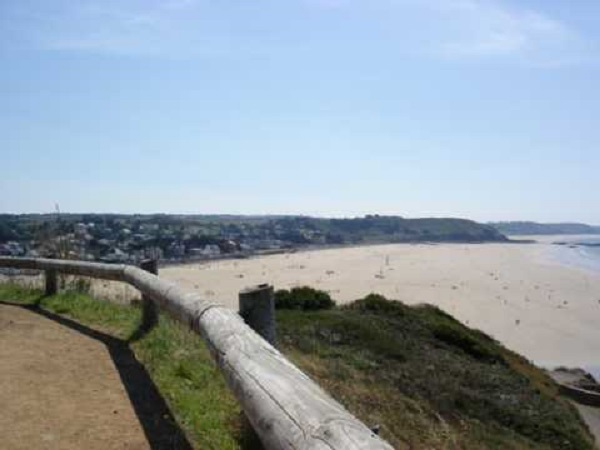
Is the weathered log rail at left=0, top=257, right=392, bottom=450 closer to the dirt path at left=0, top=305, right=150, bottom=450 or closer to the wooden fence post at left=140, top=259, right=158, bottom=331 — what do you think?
the dirt path at left=0, top=305, right=150, bottom=450

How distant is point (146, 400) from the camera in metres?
5.18

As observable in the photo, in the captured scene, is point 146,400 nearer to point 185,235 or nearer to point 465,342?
point 465,342

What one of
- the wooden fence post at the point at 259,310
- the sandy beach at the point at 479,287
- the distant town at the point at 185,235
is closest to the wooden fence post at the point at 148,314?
the distant town at the point at 185,235

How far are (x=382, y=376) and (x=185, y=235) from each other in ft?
316

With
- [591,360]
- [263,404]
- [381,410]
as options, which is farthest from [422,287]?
[263,404]

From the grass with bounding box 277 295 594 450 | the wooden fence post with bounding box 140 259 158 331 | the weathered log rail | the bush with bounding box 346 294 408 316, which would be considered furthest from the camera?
the bush with bounding box 346 294 408 316

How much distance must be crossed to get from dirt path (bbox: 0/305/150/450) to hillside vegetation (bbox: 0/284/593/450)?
1.31 ft

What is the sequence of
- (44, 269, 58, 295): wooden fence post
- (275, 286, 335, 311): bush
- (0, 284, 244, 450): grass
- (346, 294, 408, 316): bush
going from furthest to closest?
(346, 294, 408, 316): bush → (275, 286, 335, 311): bush → (44, 269, 58, 295): wooden fence post → (0, 284, 244, 450): grass

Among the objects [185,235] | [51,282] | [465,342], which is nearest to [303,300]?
[465,342]

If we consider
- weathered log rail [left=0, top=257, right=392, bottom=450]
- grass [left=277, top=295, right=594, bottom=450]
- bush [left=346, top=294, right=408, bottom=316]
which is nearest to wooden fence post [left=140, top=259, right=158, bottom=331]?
grass [left=277, top=295, right=594, bottom=450]

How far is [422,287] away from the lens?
51594 millimetres

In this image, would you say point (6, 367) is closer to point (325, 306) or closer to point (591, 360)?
point (325, 306)

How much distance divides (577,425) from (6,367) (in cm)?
1126

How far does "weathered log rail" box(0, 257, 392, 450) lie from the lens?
2.24 metres
